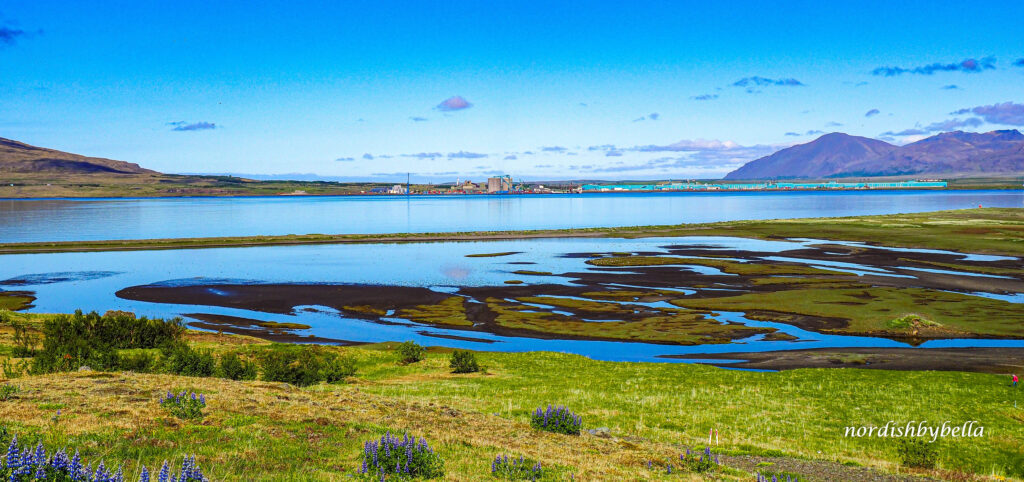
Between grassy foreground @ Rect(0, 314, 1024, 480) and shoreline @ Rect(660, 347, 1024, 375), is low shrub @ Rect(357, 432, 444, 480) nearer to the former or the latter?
grassy foreground @ Rect(0, 314, 1024, 480)

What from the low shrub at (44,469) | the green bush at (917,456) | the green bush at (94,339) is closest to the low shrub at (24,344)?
the green bush at (94,339)

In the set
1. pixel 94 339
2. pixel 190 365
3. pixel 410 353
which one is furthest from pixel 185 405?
pixel 94 339

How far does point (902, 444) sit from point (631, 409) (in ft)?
25.2

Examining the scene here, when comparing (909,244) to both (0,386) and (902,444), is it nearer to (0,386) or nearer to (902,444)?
(902,444)

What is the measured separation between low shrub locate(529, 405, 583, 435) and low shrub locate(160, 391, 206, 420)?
26.5 feet

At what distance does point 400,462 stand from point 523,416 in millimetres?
8621

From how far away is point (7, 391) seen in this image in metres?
15.8

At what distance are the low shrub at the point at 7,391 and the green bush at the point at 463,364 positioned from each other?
1587 cm

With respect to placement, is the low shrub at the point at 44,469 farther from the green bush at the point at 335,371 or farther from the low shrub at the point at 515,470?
the green bush at the point at 335,371

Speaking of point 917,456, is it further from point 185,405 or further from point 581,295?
point 581,295

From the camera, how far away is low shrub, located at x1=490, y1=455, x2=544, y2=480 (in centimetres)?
1196

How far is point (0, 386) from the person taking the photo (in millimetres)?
16359

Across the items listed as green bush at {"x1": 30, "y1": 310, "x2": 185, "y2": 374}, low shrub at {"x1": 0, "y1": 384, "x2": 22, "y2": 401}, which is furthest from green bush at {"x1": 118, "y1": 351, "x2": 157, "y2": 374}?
low shrub at {"x1": 0, "y1": 384, "x2": 22, "y2": 401}

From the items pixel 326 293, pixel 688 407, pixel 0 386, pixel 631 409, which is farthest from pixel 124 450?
pixel 326 293
